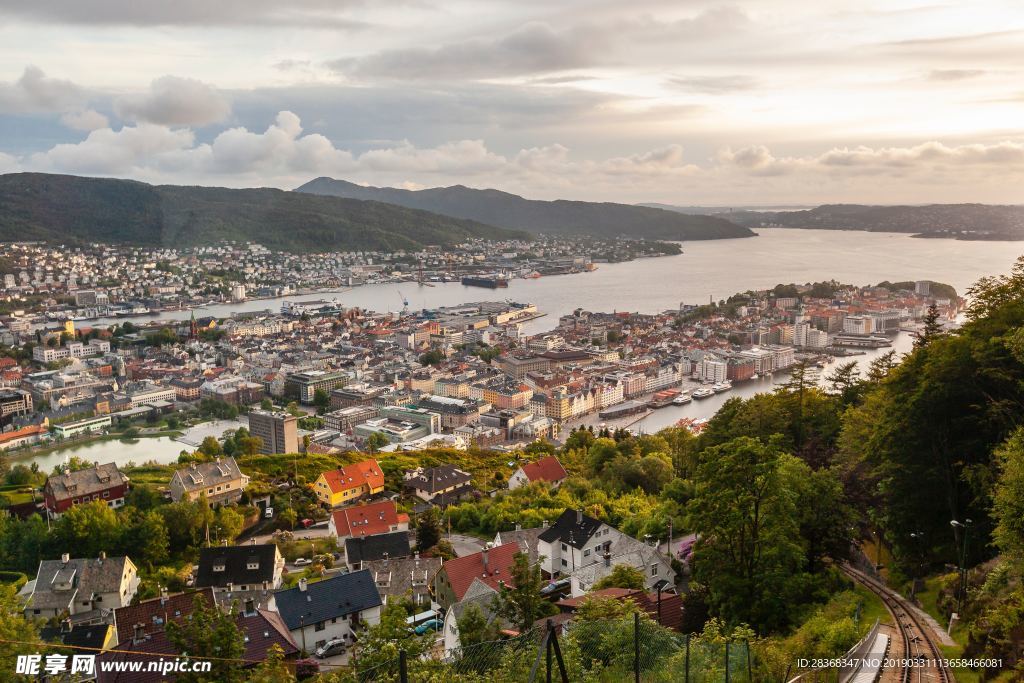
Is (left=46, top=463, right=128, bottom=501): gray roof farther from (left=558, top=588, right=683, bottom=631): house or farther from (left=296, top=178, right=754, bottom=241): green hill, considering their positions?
(left=296, top=178, right=754, bottom=241): green hill

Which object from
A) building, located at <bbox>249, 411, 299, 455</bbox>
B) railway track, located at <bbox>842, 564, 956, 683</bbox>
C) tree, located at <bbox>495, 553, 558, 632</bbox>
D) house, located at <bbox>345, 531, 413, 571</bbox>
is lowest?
building, located at <bbox>249, 411, 299, 455</bbox>

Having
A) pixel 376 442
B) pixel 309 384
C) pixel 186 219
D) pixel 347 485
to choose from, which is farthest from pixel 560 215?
pixel 347 485

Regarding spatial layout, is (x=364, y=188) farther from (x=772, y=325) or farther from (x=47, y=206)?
(x=772, y=325)

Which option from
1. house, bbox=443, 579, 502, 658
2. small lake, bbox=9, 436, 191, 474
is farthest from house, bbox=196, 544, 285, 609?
small lake, bbox=9, 436, 191, 474

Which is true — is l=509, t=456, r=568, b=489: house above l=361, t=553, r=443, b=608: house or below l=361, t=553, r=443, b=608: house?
below

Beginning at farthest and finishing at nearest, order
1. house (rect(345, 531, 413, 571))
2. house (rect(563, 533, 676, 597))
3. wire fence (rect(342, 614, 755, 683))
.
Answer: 1. house (rect(345, 531, 413, 571))
2. house (rect(563, 533, 676, 597))
3. wire fence (rect(342, 614, 755, 683))

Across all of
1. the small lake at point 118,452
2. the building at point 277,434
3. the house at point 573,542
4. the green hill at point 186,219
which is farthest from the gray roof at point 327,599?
the green hill at point 186,219

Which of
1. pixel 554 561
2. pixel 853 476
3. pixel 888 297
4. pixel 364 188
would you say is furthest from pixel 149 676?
pixel 364 188

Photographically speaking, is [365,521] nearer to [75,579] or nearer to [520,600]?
[75,579]
